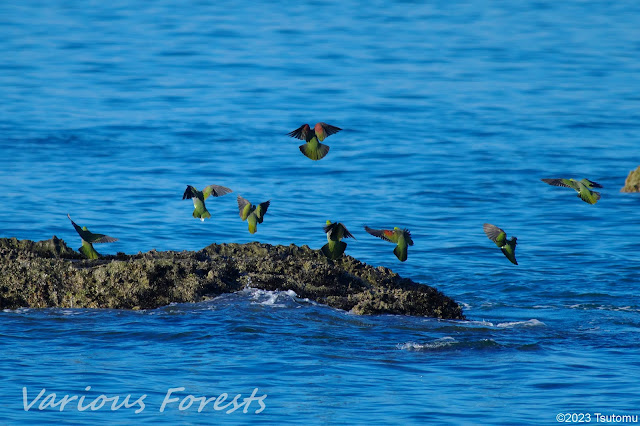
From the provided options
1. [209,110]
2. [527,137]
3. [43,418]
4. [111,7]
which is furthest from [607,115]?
[111,7]

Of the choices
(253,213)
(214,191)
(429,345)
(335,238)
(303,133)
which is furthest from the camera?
(214,191)

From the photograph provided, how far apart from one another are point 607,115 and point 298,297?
16.6 metres

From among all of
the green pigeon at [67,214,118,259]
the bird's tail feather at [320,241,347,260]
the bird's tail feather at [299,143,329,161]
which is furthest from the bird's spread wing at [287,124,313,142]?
the green pigeon at [67,214,118,259]

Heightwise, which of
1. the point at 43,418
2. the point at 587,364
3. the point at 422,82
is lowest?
the point at 43,418

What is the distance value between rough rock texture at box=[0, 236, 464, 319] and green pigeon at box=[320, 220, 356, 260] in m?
0.19

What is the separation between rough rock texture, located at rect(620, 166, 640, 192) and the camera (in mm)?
17719

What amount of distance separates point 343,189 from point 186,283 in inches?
329

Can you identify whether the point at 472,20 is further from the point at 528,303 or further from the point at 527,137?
the point at 528,303

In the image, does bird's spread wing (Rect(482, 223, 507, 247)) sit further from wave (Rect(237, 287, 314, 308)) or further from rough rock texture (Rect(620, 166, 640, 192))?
rough rock texture (Rect(620, 166, 640, 192))

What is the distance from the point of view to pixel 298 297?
31.3ft

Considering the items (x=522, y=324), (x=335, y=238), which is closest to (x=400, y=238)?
(x=335, y=238)

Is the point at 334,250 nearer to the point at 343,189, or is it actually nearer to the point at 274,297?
the point at 274,297

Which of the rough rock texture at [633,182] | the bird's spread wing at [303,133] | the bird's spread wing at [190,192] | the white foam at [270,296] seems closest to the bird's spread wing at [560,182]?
the bird's spread wing at [303,133]

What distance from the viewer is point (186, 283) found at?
31.0 feet
